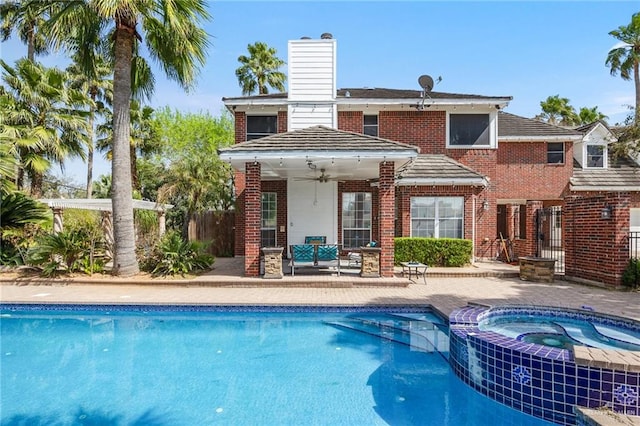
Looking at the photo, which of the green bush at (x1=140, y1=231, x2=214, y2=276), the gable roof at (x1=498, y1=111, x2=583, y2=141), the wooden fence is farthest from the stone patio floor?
the gable roof at (x1=498, y1=111, x2=583, y2=141)

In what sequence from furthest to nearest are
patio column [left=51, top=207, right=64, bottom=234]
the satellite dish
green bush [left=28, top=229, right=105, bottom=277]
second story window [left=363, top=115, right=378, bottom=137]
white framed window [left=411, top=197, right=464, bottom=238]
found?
second story window [left=363, top=115, right=378, bottom=137]
the satellite dish
white framed window [left=411, top=197, right=464, bottom=238]
patio column [left=51, top=207, right=64, bottom=234]
green bush [left=28, top=229, right=105, bottom=277]

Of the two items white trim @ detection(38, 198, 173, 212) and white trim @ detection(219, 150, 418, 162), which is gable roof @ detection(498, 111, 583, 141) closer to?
white trim @ detection(219, 150, 418, 162)

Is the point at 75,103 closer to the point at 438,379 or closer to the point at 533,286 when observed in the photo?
the point at 438,379

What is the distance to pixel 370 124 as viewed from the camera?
17.5 m

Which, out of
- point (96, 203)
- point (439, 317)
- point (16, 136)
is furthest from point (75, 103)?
point (439, 317)

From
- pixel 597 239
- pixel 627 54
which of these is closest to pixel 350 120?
pixel 597 239

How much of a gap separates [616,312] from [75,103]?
64.9 ft

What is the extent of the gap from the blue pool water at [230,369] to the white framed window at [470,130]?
11041 millimetres

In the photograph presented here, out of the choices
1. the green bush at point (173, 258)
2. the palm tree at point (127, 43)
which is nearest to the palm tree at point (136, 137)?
the palm tree at point (127, 43)

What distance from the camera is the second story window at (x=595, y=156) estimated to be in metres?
20.6

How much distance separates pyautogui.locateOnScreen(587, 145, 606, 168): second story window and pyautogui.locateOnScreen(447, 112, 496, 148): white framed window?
7.92m

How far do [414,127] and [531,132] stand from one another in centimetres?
607

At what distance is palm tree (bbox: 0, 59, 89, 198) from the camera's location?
14102mm

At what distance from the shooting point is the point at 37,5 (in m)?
11.7
